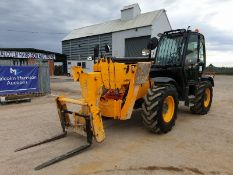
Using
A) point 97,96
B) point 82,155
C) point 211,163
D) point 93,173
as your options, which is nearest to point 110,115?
point 97,96

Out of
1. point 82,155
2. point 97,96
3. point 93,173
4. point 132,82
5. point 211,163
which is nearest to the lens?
point 93,173

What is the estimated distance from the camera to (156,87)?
677cm

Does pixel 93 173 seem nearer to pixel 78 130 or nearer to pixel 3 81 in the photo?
pixel 78 130

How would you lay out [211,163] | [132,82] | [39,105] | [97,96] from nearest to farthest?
[211,163] < [97,96] < [132,82] < [39,105]

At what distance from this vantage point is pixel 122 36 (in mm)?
33750

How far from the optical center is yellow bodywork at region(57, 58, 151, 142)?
5918 mm

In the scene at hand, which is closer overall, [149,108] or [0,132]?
[149,108]

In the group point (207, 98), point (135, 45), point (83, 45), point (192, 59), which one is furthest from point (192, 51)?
point (83, 45)

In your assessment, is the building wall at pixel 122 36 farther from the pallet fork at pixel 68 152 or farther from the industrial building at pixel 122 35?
the pallet fork at pixel 68 152

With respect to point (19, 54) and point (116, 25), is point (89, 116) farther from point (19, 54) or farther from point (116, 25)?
point (116, 25)

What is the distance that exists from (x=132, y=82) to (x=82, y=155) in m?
1.98

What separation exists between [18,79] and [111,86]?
8.22 m

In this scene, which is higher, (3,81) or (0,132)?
(3,81)

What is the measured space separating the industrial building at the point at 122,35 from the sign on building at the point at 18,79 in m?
14.9
